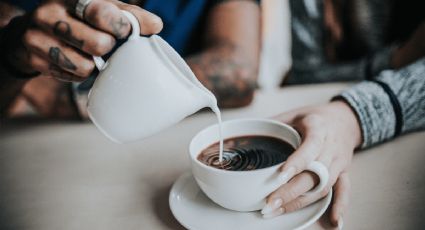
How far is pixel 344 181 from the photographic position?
724 millimetres

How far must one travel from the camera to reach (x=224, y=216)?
0.68 meters

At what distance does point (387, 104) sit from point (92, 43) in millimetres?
625

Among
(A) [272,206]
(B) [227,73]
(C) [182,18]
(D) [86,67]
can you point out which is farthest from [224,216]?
(C) [182,18]

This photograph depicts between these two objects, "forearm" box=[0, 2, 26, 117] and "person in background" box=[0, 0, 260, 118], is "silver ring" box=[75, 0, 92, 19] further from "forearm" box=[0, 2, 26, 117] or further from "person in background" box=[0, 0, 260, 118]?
"forearm" box=[0, 2, 26, 117]

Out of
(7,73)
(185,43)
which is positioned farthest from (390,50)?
(7,73)

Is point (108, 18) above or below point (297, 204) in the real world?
above

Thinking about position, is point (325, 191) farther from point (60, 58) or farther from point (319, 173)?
point (60, 58)

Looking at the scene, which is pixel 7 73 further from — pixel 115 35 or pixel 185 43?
pixel 185 43

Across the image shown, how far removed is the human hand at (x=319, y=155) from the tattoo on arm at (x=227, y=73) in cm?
24

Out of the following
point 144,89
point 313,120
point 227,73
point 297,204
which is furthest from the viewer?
point 227,73

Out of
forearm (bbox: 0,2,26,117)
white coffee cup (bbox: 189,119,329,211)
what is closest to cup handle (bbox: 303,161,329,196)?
white coffee cup (bbox: 189,119,329,211)

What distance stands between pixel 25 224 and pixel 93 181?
0.16 meters

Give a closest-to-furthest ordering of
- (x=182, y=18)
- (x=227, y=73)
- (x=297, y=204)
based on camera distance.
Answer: (x=297, y=204), (x=227, y=73), (x=182, y=18)

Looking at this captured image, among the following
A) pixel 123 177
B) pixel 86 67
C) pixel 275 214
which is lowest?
pixel 123 177
